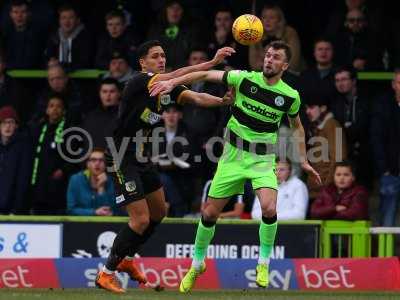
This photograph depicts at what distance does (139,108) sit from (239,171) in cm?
112

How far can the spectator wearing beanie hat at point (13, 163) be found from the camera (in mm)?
16531

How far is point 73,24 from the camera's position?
688 inches

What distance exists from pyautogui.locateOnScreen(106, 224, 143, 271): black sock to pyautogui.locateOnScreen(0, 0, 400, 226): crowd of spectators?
3154 mm

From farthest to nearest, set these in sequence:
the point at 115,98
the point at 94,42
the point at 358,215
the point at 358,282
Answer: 1. the point at 94,42
2. the point at 115,98
3. the point at 358,215
4. the point at 358,282

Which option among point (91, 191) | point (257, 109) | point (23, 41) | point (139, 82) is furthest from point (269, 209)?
point (23, 41)

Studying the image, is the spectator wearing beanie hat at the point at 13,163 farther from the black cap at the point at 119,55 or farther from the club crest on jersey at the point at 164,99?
the club crest on jersey at the point at 164,99

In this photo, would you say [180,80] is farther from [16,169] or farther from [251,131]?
[16,169]

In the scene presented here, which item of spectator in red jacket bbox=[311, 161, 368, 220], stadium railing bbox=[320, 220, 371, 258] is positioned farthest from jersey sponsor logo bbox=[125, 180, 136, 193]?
spectator in red jacket bbox=[311, 161, 368, 220]

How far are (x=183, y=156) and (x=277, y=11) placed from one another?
2.18 meters

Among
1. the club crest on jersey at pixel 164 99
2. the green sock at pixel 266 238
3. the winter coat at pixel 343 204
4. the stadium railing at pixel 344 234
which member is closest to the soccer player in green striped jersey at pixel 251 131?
the green sock at pixel 266 238

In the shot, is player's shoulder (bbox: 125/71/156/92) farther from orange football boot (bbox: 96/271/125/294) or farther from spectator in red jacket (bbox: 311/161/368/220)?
spectator in red jacket (bbox: 311/161/368/220)

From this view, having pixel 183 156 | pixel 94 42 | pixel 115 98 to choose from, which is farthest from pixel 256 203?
pixel 94 42

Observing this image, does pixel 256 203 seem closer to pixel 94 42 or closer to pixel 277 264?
pixel 277 264

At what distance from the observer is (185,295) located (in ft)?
39.9
